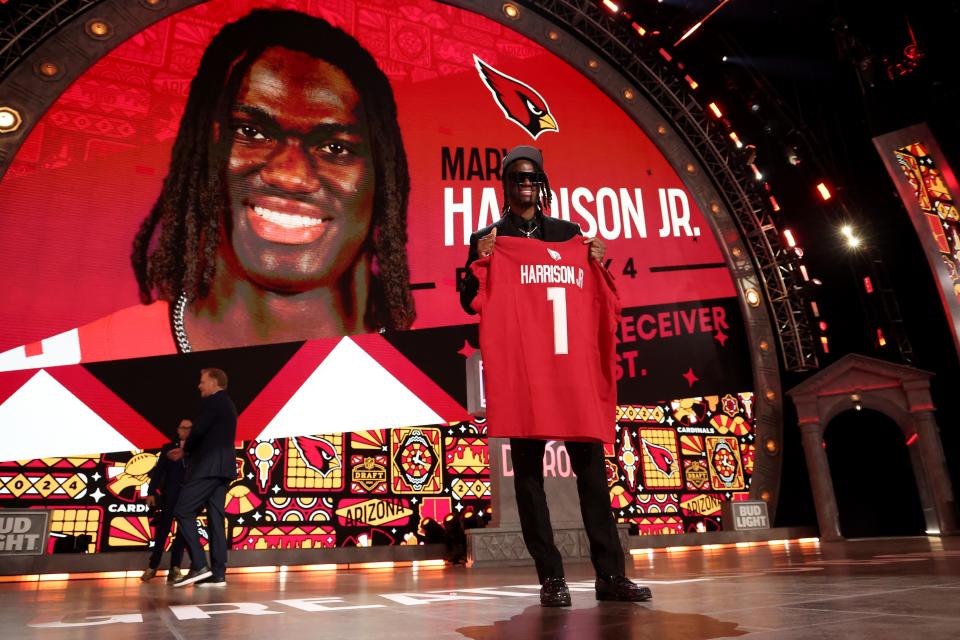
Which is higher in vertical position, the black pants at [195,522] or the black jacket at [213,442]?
the black jacket at [213,442]

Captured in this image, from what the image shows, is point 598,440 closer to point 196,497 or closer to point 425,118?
point 196,497

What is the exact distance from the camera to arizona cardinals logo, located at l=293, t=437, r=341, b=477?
22.4 ft

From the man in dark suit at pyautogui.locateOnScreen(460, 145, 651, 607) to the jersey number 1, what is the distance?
76 mm

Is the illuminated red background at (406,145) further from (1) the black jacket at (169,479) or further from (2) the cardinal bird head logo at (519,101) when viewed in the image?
(1) the black jacket at (169,479)

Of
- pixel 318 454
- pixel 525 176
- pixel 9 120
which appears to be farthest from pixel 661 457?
pixel 9 120

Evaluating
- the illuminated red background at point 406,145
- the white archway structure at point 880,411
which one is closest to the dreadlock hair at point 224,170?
the illuminated red background at point 406,145

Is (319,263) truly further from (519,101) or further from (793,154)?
(793,154)

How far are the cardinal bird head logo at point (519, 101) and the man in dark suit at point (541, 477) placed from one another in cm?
708

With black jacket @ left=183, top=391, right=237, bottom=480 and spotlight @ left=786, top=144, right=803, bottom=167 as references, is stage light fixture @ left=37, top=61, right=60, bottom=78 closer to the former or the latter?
black jacket @ left=183, top=391, right=237, bottom=480

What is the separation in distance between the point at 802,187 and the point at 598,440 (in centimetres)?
961

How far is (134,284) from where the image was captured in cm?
660

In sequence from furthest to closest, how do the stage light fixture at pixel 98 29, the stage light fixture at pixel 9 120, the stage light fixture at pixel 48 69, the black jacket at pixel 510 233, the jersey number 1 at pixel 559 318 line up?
the stage light fixture at pixel 98 29 → the stage light fixture at pixel 48 69 → the stage light fixture at pixel 9 120 → the black jacket at pixel 510 233 → the jersey number 1 at pixel 559 318

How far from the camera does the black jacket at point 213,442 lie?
3.93 m

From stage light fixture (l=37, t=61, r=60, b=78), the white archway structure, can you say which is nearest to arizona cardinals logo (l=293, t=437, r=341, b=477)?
stage light fixture (l=37, t=61, r=60, b=78)
